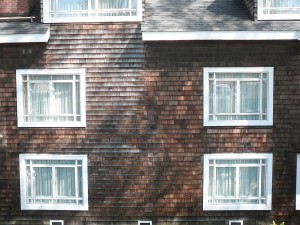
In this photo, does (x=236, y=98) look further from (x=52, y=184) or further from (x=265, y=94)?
(x=52, y=184)

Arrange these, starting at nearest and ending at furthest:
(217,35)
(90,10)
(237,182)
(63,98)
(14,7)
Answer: (217,35) → (90,10) → (63,98) → (237,182) → (14,7)

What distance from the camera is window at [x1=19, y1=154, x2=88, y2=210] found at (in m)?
8.87

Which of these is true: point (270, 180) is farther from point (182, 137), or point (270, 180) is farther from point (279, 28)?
point (279, 28)

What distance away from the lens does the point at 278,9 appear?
8852mm

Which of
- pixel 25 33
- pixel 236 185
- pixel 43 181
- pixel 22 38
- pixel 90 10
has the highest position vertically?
pixel 90 10

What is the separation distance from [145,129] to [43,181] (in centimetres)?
277

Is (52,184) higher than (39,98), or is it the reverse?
(39,98)

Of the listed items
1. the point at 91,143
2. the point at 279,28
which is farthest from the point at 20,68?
the point at 279,28

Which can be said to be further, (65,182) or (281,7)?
(65,182)

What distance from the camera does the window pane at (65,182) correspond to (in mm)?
8977

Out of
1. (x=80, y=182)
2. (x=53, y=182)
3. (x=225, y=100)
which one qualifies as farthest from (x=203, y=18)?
(x=53, y=182)

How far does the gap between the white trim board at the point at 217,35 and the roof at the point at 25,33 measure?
88.4 inches

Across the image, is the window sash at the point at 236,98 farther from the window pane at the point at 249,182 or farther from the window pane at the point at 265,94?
the window pane at the point at 249,182

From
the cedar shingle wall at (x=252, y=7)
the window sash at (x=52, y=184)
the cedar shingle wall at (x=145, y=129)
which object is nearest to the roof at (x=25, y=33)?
the cedar shingle wall at (x=145, y=129)
